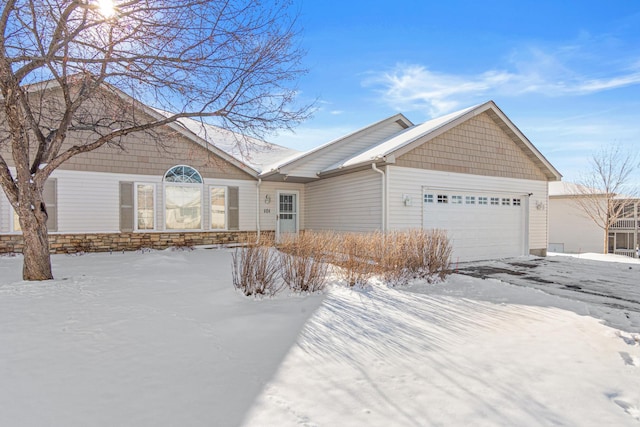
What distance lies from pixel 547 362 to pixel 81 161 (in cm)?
1275

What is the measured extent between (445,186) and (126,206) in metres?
10.4

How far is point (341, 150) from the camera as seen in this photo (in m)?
13.3

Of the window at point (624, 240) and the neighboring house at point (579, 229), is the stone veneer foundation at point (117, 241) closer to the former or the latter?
the neighboring house at point (579, 229)

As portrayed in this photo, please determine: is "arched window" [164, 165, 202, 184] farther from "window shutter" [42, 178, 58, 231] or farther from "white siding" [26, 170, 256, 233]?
"window shutter" [42, 178, 58, 231]

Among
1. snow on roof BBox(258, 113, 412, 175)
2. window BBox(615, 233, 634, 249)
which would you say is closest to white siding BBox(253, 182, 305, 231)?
snow on roof BBox(258, 113, 412, 175)

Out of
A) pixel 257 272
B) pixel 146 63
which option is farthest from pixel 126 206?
pixel 257 272

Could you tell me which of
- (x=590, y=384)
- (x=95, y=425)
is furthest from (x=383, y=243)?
(x=95, y=425)

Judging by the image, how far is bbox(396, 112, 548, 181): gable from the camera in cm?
1112

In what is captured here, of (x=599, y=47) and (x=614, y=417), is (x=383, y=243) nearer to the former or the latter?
(x=614, y=417)

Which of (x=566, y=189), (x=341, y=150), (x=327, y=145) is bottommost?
(x=566, y=189)

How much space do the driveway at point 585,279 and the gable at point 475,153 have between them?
317cm

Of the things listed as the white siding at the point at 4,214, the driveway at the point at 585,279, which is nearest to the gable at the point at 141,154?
the white siding at the point at 4,214

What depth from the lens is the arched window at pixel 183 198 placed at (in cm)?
1250

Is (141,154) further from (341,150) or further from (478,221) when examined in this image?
(478,221)
